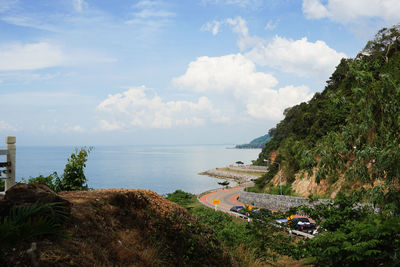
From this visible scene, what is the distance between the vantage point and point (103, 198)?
23.3 ft

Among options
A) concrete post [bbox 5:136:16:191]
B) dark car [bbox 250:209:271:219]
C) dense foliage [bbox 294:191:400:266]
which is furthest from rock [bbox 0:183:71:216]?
concrete post [bbox 5:136:16:191]

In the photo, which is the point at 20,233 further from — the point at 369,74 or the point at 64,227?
the point at 369,74

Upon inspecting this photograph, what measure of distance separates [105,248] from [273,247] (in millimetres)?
5123

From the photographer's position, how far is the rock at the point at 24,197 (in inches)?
191

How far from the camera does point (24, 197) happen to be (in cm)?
509

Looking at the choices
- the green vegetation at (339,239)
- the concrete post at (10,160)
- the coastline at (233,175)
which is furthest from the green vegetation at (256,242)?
the coastline at (233,175)

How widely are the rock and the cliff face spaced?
0.60 m

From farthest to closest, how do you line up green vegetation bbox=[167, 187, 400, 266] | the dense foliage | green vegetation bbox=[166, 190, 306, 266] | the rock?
green vegetation bbox=[166, 190, 306, 266] < green vegetation bbox=[167, 187, 400, 266] < the dense foliage < the rock

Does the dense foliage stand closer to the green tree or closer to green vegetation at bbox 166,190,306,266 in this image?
green vegetation at bbox 166,190,306,266

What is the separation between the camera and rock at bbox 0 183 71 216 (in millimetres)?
4855

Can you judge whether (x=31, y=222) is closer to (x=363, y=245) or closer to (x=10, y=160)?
(x=363, y=245)

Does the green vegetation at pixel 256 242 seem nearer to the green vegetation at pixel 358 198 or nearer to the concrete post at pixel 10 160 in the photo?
the green vegetation at pixel 358 198

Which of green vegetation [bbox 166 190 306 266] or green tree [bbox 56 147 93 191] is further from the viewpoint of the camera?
→ green tree [bbox 56 147 93 191]

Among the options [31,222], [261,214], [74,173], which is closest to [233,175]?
[74,173]
